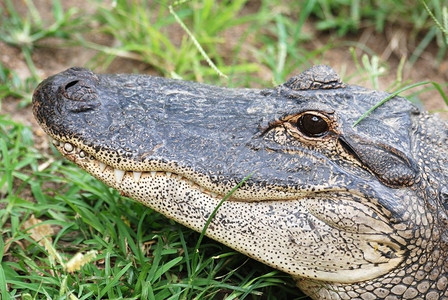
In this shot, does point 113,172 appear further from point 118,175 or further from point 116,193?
point 116,193

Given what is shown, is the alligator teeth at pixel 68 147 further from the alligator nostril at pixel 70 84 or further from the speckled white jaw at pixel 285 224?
the alligator nostril at pixel 70 84

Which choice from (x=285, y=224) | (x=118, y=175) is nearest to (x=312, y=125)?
(x=285, y=224)

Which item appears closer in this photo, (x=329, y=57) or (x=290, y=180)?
(x=290, y=180)

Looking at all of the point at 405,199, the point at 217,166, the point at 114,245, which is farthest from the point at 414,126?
the point at 114,245

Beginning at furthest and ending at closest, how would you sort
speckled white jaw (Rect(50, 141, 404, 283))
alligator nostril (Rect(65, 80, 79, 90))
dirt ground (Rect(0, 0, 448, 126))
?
1. dirt ground (Rect(0, 0, 448, 126))
2. alligator nostril (Rect(65, 80, 79, 90))
3. speckled white jaw (Rect(50, 141, 404, 283))

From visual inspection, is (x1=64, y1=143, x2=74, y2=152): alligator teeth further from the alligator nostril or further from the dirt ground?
the dirt ground

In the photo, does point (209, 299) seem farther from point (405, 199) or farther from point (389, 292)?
point (405, 199)

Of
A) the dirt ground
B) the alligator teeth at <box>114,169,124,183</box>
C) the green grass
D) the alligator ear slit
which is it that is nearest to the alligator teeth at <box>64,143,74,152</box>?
the alligator teeth at <box>114,169,124,183</box>
